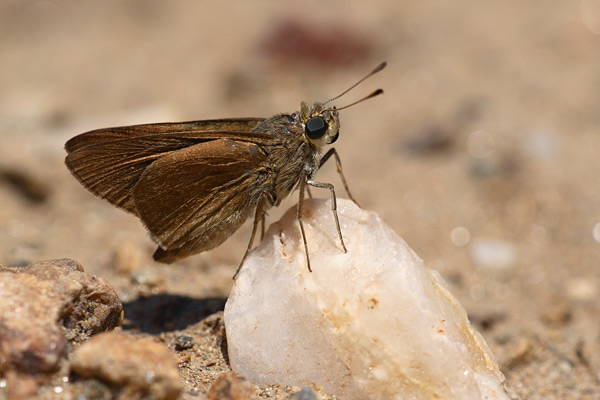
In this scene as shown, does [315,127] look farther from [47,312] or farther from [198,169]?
[47,312]

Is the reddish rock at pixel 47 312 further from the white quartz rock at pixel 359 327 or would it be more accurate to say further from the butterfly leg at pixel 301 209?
the butterfly leg at pixel 301 209

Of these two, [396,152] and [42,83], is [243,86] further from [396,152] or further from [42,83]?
[42,83]

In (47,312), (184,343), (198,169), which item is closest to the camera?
(47,312)

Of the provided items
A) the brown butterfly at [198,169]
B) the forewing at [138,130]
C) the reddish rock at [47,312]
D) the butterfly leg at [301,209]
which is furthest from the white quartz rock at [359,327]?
the forewing at [138,130]

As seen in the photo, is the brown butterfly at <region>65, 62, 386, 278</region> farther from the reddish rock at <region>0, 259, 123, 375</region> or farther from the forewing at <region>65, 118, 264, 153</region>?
the reddish rock at <region>0, 259, 123, 375</region>

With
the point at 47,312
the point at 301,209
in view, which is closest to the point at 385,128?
the point at 301,209

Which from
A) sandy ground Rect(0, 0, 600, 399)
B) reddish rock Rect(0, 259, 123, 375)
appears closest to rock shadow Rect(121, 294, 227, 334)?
sandy ground Rect(0, 0, 600, 399)

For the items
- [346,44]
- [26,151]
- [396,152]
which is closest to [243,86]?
[346,44]
